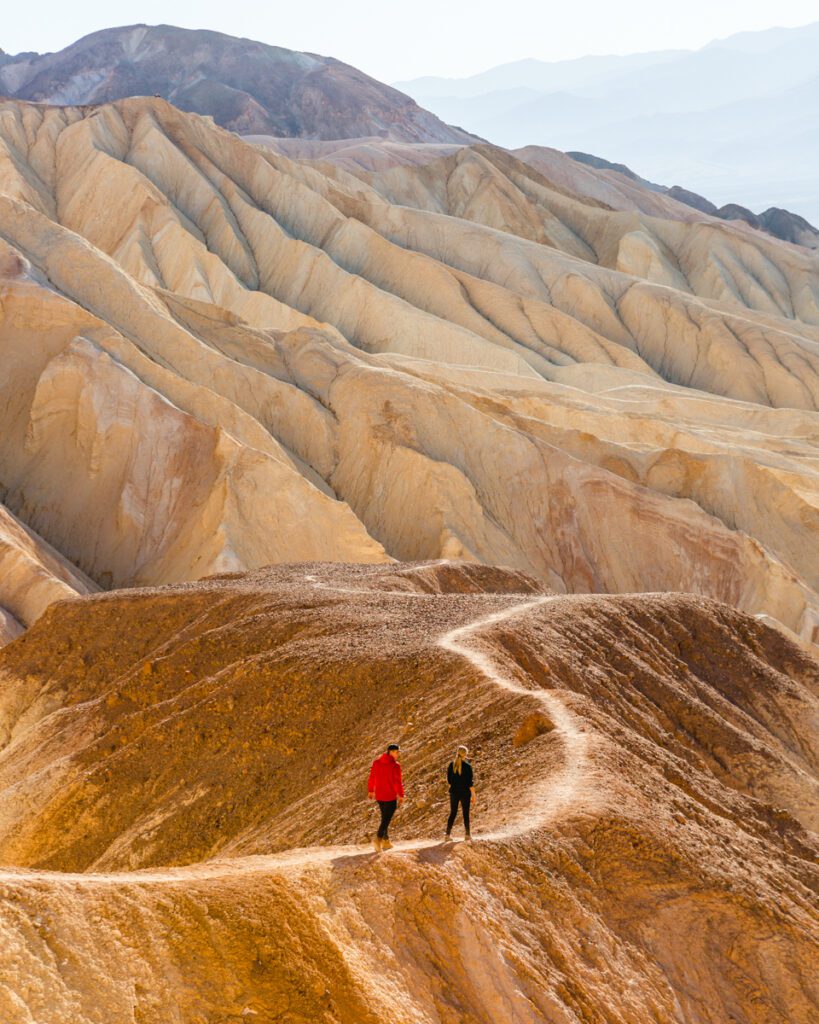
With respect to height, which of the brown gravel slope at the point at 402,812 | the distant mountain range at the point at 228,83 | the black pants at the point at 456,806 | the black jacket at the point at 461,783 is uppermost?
the distant mountain range at the point at 228,83

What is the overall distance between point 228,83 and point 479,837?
116 meters

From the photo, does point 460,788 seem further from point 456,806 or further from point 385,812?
point 385,812

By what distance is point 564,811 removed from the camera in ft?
37.8

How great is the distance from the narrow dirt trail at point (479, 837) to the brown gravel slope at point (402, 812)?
0.16 feet

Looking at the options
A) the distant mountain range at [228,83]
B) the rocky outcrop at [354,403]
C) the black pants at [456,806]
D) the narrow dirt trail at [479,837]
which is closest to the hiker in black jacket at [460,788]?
the black pants at [456,806]

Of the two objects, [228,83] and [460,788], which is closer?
[460,788]

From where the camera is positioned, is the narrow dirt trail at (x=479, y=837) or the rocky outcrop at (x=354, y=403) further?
the rocky outcrop at (x=354, y=403)

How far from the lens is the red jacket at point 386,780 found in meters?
10.5

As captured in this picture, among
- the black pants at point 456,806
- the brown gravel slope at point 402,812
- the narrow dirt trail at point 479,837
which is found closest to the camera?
the brown gravel slope at point 402,812

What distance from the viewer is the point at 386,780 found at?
1054cm

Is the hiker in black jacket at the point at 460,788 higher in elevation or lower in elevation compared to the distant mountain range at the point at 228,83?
lower

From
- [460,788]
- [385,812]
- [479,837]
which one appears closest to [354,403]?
[479,837]

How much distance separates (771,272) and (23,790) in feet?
214

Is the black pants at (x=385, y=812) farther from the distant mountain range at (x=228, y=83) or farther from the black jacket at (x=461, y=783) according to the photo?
the distant mountain range at (x=228, y=83)
